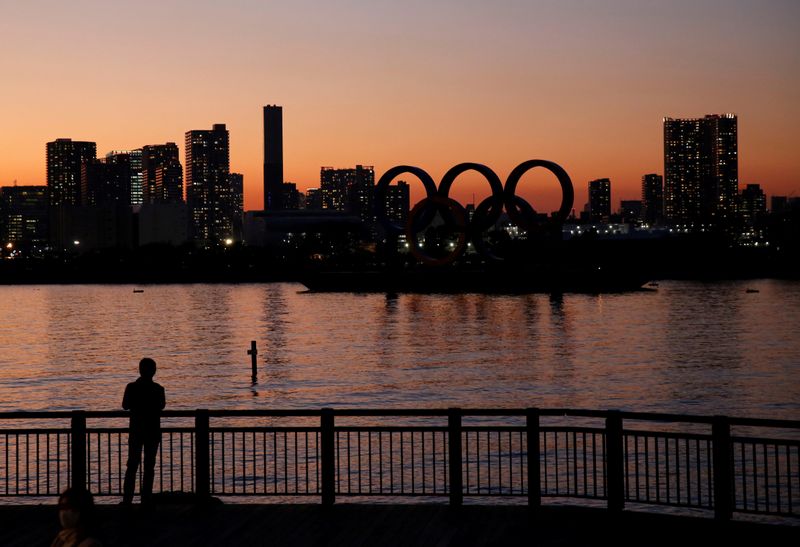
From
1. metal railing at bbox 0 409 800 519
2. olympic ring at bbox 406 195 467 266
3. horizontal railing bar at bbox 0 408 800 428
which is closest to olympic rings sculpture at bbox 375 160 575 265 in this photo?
olympic ring at bbox 406 195 467 266

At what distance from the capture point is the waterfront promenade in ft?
45.2

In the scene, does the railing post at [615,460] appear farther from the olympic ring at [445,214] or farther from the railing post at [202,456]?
the olympic ring at [445,214]

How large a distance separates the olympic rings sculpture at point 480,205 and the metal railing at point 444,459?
134 m

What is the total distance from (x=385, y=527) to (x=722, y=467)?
4534 mm

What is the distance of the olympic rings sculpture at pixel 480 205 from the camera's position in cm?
17450

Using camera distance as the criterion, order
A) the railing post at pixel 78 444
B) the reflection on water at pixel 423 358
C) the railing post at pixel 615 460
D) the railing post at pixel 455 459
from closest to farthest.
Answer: the railing post at pixel 615 460, the railing post at pixel 455 459, the railing post at pixel 78 444, the reflection on water at pixel 423 358

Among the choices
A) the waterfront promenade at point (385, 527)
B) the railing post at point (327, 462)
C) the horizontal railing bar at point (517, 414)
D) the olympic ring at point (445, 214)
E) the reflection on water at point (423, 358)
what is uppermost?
the olympic ring at point (445, 214)

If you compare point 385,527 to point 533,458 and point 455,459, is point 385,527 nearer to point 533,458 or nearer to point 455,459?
point 455,459

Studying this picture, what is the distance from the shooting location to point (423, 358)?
2985 inches

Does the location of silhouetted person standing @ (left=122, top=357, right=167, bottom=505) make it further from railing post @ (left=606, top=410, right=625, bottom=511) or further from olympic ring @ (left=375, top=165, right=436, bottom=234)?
olympic ring @ (left=375, top=165, right=436, bottom=234)

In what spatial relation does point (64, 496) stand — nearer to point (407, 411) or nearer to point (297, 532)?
point (297, 532)

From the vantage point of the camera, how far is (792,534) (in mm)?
13719

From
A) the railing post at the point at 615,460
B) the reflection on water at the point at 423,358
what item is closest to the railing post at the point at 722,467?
the railing post at the point at 615,460

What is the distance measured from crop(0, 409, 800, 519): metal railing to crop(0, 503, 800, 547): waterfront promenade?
301 millimetres
